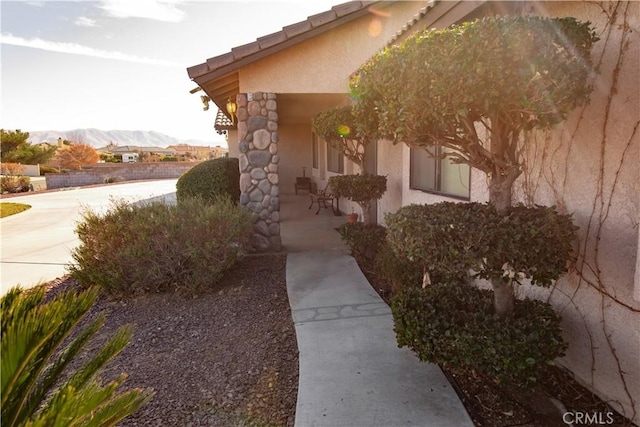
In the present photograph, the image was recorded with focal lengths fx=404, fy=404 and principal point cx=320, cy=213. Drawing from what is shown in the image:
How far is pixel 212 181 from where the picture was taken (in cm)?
967

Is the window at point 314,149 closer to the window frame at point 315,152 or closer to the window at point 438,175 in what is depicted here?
the window frame at point 315,152

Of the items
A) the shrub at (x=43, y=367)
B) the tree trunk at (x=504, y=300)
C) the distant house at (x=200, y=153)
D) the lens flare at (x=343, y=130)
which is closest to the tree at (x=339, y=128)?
the lens flare at (x=343, y=130)

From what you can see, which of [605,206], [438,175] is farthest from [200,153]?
[605,206]

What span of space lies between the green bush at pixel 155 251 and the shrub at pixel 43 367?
323cm

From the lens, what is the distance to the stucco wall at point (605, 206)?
273 cm

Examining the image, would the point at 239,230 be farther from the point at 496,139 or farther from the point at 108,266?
the point at 496,139

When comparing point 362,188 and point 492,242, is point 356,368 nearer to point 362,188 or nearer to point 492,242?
point 492,242

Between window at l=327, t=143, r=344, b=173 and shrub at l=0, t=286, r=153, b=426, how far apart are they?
31.1 ft

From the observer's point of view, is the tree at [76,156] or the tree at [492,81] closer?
the tree at [492,81]

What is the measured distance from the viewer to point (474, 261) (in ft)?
8.43

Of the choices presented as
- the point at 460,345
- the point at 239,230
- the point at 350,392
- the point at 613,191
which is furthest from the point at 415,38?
the point at 239,230

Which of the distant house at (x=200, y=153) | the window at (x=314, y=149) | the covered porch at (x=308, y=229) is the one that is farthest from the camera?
the distant house at (x=200, y=153)

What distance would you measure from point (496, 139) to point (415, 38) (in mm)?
944

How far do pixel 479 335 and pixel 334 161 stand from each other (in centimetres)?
996
